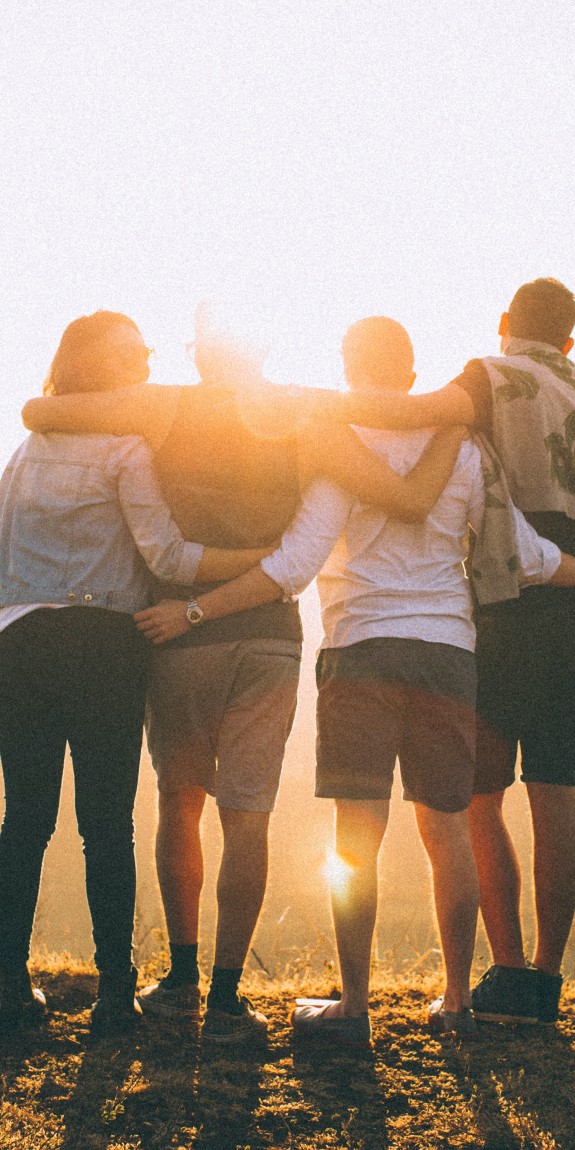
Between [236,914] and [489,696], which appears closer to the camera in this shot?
[236,914]

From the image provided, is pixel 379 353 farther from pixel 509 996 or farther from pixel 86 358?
pixel 509 996

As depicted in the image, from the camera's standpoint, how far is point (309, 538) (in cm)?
310

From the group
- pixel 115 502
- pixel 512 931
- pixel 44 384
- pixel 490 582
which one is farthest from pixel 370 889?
pixel 44 384

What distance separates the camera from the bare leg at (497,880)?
3.25 meters

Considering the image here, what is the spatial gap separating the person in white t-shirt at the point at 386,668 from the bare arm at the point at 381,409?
0.08 metres

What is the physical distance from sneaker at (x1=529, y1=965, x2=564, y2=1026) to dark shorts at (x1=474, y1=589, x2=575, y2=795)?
0.61 metres

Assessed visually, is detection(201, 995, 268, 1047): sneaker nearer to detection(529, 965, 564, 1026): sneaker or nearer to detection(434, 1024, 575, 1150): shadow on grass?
detection(434, 1024, 575, 1150): shadow on grass

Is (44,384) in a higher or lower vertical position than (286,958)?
higher

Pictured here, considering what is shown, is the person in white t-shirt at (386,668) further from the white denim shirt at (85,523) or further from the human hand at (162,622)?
the white denim shirt at (85,523)

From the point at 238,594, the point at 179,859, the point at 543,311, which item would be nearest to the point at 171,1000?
the point at 179,859

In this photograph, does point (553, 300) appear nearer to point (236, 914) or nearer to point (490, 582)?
point (490, 582)

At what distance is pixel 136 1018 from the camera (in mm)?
2912

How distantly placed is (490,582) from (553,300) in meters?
1.05

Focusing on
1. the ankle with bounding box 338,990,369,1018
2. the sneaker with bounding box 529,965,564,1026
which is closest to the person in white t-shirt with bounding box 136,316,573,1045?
the ankle with bounding box 338,990,369,1018
